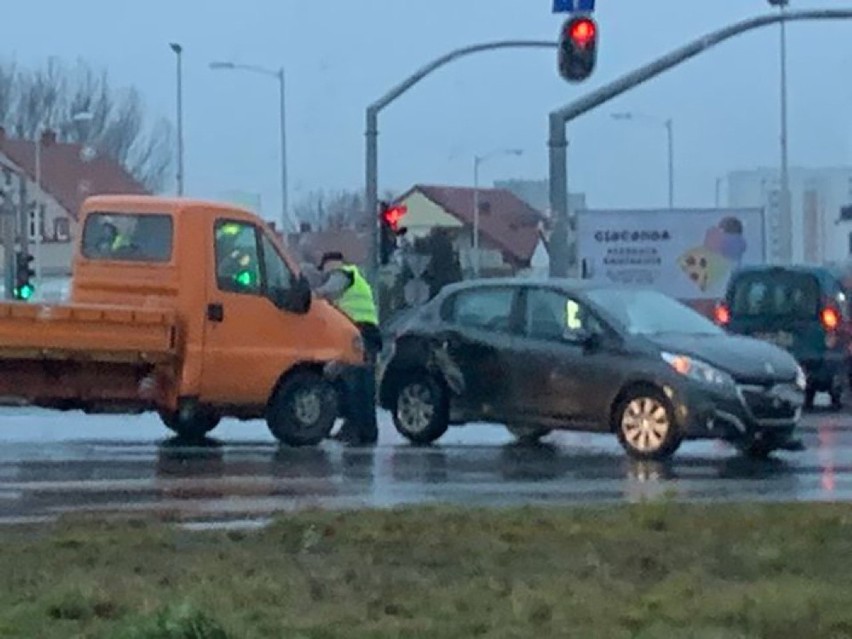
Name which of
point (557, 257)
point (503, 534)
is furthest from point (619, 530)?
point (557, 257)

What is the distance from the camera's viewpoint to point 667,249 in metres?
50.8

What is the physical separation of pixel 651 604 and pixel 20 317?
10.6 metres

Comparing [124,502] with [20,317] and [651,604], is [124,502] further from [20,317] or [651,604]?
[651,604]

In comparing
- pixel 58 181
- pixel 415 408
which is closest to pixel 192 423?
pixel 415 408

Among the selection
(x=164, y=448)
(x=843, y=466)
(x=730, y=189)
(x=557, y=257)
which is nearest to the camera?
(x=843, y=466)

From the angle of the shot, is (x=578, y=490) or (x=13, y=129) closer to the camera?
(x=578, y=490)

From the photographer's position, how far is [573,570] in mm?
10758

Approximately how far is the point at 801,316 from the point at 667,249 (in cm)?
2178

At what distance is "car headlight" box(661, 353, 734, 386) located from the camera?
19.4 metres

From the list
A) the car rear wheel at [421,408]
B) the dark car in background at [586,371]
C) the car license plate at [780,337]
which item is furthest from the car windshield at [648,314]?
the car license plate at [780,337]

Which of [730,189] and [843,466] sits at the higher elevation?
[730,189]

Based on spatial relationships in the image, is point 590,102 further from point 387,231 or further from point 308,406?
point 308,406

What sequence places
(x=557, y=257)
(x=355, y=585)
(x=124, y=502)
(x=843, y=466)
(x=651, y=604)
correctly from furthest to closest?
(x=557, y=257), (x=843, y=466), (x=124, y=502), (x=355, y=585), (x=651, y=604)

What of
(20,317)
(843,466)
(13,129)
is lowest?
(843,466)
